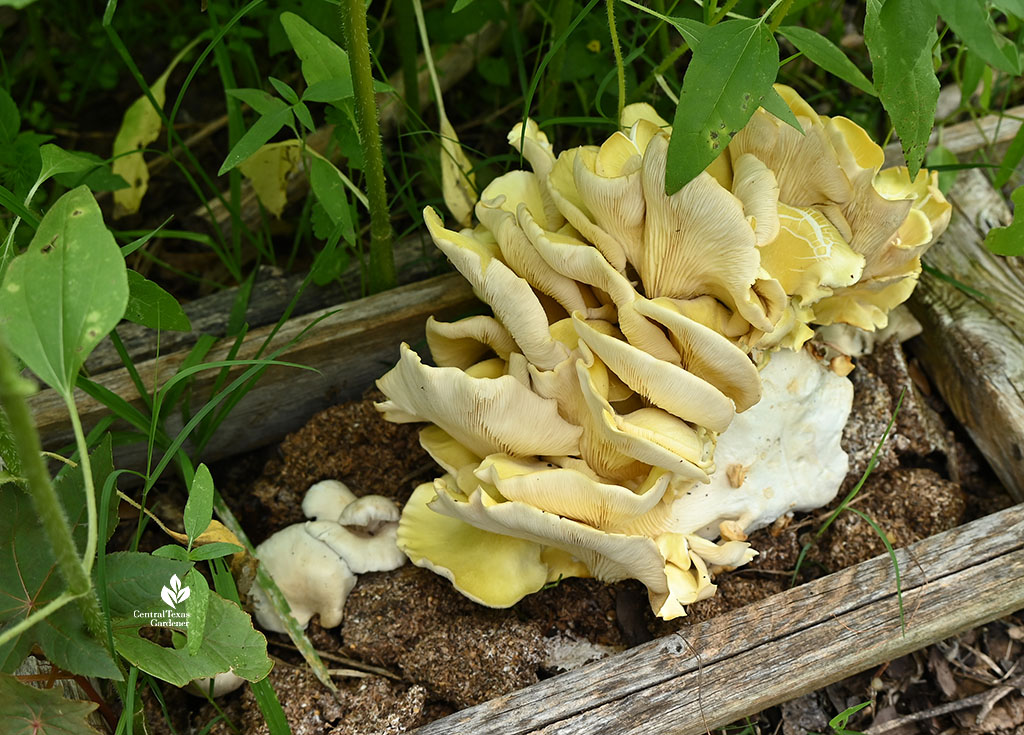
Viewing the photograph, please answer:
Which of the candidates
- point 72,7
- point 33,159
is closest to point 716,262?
point 33,159

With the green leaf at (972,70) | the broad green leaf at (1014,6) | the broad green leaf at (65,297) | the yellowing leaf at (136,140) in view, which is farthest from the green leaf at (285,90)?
the green leaf at (972,70)

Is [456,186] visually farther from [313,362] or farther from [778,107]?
[778,107]

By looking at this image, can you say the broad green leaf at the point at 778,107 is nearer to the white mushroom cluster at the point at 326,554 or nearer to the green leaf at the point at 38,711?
the white mushroom cluster at the point at 326,554

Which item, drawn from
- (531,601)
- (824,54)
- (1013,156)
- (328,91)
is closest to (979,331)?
(1013,156)

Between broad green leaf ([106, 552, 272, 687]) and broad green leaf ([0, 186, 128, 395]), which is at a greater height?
broad green leaf ([0, 186, 128, 395])

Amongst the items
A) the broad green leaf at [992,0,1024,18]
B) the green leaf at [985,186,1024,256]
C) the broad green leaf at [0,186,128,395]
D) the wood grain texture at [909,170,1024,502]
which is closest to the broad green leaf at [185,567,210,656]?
the broad green leaf at [0,186,128,395]

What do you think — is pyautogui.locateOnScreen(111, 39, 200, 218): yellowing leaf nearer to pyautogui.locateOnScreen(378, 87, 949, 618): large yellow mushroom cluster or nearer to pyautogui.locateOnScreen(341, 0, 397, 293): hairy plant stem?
pyautogui.locateOnScreen(341, 0, 397, 293): hairy plant stem
